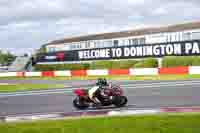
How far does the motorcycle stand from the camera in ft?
52.3

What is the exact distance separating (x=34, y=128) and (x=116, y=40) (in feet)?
167

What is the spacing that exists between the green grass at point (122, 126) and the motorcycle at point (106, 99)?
3688 mm

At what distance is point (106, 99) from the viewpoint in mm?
15984

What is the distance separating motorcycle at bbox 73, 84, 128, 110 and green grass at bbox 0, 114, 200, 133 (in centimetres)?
369

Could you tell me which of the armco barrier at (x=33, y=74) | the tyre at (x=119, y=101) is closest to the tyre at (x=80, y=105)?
the tyre at (x=119, y=101)

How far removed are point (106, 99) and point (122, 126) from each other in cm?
529

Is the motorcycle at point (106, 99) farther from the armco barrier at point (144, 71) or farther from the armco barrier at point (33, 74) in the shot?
the armco barrier at point (33, 74)

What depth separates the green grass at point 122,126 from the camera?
10180mm

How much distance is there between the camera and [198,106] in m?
14.9

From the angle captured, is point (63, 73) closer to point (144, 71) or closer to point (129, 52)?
point (129, 52)

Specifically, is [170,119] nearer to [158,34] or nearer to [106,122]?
[106,122]

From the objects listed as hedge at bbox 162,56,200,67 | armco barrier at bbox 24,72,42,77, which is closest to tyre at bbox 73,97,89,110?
hedge at bbox 162,56,200,67

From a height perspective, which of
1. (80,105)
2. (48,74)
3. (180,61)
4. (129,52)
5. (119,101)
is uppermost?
(129,52)

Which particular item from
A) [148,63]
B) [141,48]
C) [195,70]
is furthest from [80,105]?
[141,48]
